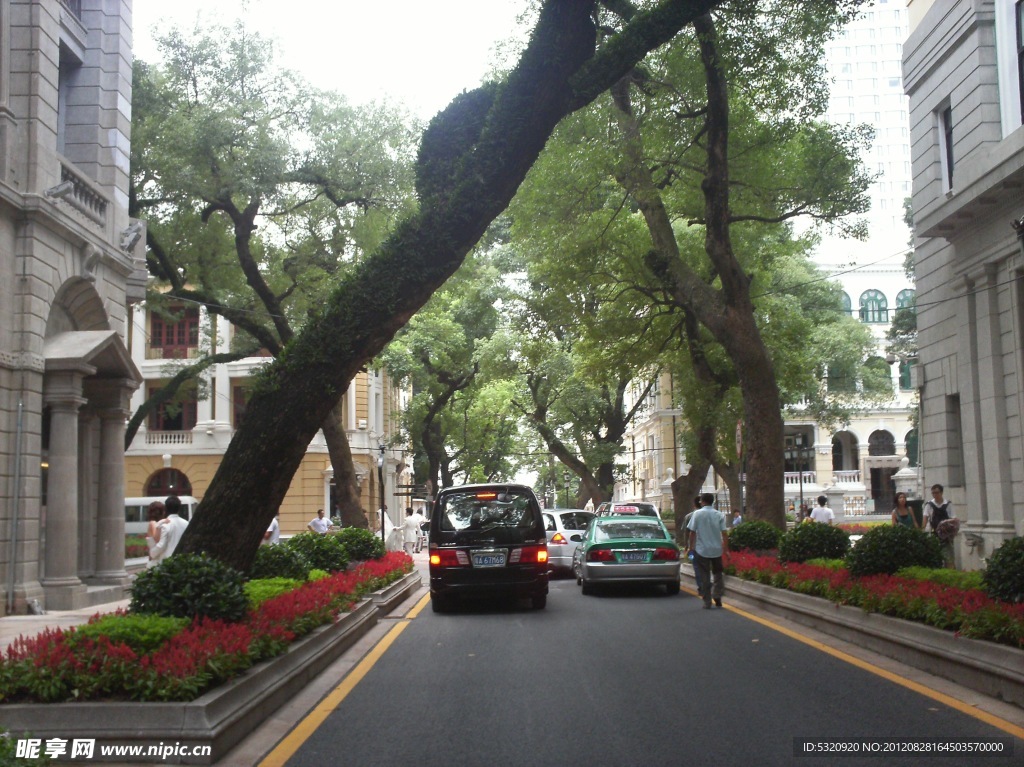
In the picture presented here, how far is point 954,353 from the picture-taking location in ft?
67.8

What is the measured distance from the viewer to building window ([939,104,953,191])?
21.2 m

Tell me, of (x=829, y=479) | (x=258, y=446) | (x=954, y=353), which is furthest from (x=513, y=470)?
(x=258, y=446)

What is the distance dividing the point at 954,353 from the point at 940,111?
5056 millimetres

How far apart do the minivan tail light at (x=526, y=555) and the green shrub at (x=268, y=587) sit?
3730 millimetres

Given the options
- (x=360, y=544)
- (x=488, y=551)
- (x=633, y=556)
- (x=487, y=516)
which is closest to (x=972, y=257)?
(x=633, y=556)

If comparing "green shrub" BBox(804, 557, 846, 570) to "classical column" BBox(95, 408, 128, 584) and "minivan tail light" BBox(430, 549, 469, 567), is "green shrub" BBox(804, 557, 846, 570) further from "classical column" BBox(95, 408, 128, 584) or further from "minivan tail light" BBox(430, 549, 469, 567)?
"classical column" BBox(95, 408, 128, 584)

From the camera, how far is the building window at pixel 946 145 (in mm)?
21250

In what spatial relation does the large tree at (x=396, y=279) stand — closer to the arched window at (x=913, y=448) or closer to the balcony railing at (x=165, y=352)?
the arched window at (x=913, y=448)

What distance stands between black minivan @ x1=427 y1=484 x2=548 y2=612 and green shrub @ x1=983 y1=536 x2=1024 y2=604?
747 centimetres

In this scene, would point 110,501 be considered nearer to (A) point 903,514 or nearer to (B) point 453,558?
(B) point 453,558

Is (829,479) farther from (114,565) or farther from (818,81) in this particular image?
(114,565)

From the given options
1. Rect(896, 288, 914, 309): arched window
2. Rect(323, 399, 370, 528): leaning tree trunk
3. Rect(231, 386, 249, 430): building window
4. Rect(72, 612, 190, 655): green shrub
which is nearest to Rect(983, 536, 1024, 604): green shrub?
Rect(72, 612, 190, 655): green shrub

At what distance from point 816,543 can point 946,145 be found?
9.52 metres

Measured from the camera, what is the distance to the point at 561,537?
83.1ft
